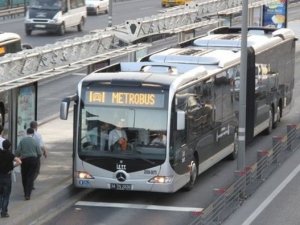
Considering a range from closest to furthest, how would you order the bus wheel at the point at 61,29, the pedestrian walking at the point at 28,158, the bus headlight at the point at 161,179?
1. the pedestrian walking at the point at 28,158
2. the bus headlight at the point at 161,179
3. the bus wheel at the point at 61,29

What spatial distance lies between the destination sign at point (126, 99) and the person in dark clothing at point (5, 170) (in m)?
2.61

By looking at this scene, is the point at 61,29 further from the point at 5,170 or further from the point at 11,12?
the point at 5,170

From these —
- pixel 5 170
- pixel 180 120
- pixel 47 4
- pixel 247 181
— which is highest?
pixel 180 120

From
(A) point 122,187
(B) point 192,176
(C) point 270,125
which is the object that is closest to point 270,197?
(B) point 192,176

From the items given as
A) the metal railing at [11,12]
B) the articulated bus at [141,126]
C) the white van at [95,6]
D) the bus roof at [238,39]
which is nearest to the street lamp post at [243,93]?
the articulated bus at [141,126]

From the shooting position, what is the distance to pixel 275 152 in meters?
24.4

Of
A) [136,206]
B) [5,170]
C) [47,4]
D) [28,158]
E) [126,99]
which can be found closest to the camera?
[5,170]

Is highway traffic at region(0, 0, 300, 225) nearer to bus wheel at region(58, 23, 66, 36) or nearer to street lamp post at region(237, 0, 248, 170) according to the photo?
street lamp post at region(237, 0, 248, 170)

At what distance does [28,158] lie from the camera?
65.2 ft

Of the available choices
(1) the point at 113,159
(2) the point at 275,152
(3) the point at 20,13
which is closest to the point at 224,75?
(2) the point at 275,152

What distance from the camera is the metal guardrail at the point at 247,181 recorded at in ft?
58.2

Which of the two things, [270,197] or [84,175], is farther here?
[270,197]

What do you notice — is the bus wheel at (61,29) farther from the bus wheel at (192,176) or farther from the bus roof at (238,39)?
the bus wheel at (192,176)

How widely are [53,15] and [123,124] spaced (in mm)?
37967
